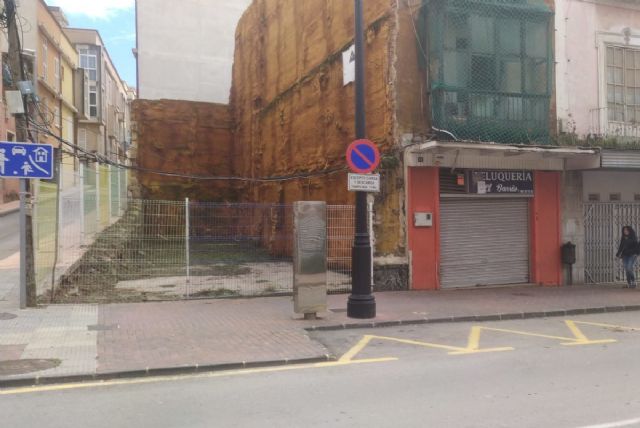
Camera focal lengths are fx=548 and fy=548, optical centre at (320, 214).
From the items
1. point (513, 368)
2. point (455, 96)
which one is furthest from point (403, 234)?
point (513, 368)

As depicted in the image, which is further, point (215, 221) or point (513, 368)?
point (215, 221)

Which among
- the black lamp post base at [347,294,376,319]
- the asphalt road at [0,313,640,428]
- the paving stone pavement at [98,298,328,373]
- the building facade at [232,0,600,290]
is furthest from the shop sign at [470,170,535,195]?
the asphalt road at [0,313,640,428]

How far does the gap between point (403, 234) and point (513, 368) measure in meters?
6.56

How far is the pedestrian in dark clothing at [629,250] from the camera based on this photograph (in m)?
14.1

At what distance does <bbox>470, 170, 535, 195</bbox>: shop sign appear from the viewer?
1399cm

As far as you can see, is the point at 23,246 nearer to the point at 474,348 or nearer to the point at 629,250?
the point at 474,348

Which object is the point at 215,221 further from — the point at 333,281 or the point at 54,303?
the point at 54,303

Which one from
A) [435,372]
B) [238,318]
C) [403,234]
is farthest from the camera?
[403,234]

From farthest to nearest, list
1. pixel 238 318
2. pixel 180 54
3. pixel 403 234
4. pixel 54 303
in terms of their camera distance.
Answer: pixel 180 54 < pixel 403 234 < pixel 54 303 < pixel 238 318

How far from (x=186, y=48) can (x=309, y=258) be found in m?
28.8

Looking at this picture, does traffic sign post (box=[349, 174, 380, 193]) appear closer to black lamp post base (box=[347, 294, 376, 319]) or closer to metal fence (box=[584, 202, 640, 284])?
black lamp post base (box=[347, 294, 376, 319])

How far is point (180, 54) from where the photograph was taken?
3481cm

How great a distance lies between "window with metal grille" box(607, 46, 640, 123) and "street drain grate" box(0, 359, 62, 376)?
49.6 ft

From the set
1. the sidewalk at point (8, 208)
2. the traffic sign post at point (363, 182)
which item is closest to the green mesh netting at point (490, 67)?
the traffic sign post at point (363, 182)
